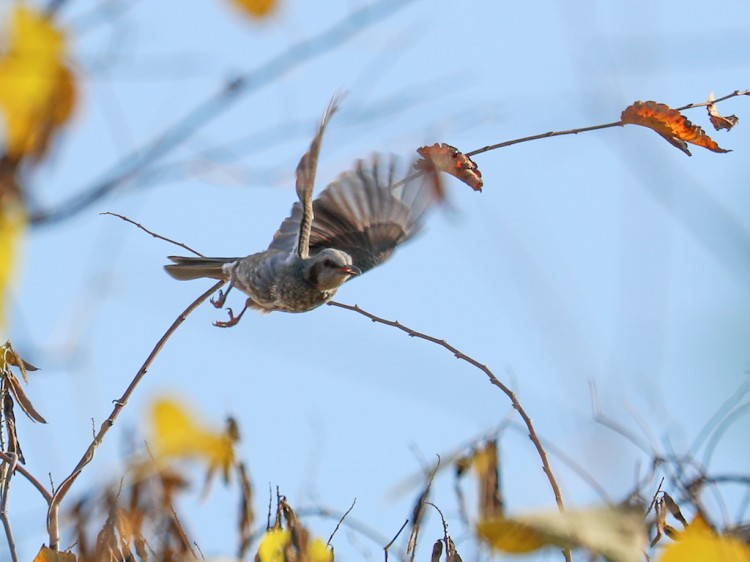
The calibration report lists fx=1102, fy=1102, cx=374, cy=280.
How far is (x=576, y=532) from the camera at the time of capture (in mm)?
1934

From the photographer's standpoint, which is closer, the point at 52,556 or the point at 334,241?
the point at 52,556

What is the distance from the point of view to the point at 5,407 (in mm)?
3256

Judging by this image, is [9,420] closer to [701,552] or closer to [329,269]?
[329,269]

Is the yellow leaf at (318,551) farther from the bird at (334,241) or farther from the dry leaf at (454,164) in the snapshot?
the bird at (334,241)

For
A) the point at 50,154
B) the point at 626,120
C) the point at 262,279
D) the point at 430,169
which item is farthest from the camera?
the point at 262,279

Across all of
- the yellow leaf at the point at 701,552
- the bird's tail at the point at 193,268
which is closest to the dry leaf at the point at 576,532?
the yellow leaf at the point at 701,552

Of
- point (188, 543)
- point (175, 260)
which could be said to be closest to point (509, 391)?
point (188, 543)

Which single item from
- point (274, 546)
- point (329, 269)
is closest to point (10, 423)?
point (274, 546)

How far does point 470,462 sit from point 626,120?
47.2 inches

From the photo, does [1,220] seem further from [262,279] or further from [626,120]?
[262,279]

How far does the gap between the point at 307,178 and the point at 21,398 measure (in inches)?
42.0

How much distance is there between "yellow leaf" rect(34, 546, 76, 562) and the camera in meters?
2.90

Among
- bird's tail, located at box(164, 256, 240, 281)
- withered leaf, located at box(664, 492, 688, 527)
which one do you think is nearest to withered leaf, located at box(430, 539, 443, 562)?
withered leaf, located at box(664, 492, 688, 527)

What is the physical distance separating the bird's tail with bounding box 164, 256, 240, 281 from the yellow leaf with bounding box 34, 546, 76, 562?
101 inches
